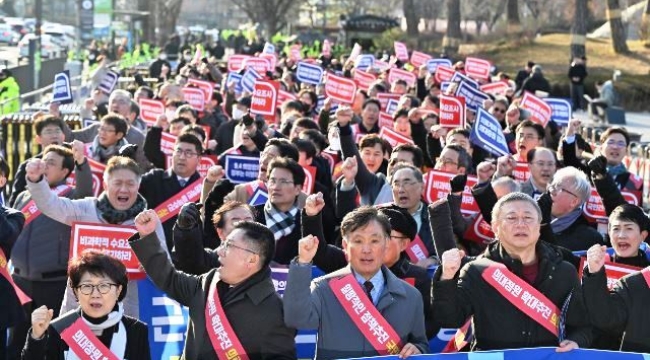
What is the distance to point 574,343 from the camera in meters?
6.66

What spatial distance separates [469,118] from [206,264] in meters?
10.1

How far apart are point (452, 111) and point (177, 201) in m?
6.56

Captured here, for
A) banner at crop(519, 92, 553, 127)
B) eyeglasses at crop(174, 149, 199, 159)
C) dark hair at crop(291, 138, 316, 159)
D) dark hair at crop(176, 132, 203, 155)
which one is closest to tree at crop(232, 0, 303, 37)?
banner at crop(519, 92, 553, 127)

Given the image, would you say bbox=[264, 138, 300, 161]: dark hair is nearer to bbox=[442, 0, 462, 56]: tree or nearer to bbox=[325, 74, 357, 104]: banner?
bbox=[325, 74, 357, 104]: banner

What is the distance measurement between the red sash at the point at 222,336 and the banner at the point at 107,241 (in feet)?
5.37

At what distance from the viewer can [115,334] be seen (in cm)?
652

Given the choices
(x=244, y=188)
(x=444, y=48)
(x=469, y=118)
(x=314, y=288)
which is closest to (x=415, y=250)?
(x=244, y=188)

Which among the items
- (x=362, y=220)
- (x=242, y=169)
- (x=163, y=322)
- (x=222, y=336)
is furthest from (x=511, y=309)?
(x=242, y=169)

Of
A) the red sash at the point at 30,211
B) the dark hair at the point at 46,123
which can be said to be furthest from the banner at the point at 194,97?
the red sash at the point at 30,211

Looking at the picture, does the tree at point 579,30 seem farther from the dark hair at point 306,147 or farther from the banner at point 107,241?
the banner at point 107,241

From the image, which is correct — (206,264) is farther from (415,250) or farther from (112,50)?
(112,50)

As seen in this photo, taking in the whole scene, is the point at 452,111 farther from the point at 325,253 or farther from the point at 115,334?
the point at 115,334

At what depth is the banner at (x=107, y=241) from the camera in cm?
813

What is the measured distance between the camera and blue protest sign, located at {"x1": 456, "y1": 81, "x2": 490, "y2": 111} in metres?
18.6
